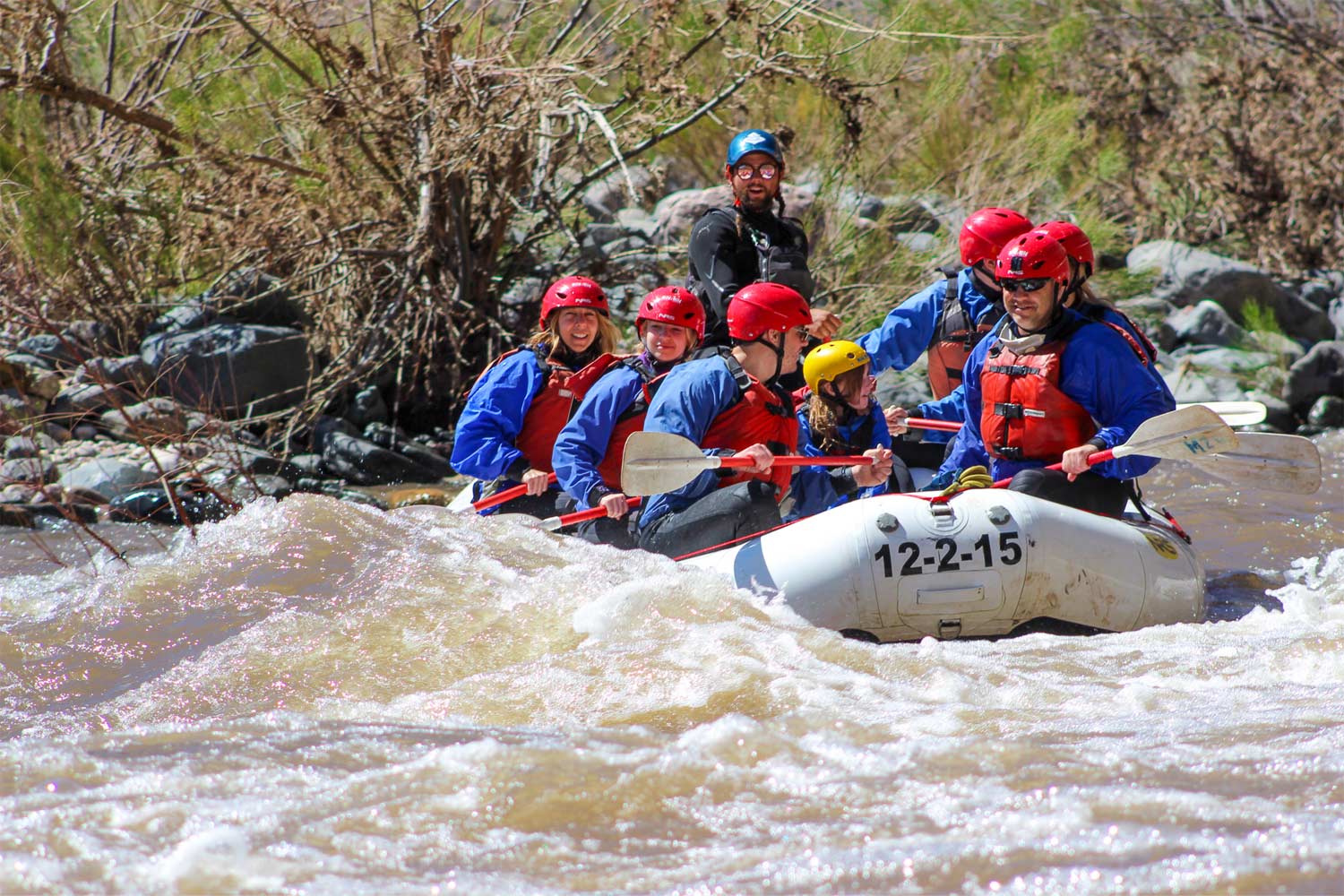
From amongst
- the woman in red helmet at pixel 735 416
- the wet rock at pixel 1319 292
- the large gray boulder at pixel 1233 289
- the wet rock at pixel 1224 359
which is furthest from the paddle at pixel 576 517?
the wet rock at pixel 1319 292

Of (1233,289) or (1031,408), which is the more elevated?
(1031,408)

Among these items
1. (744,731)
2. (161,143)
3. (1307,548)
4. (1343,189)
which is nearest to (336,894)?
(744,731)

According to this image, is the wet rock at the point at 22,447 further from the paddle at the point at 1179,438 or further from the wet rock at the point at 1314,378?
the wet rock at the point at 1314,378

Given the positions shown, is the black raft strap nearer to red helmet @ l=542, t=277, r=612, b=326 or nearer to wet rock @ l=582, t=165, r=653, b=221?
red helmet @ l=542, t=277, r=612, b=326

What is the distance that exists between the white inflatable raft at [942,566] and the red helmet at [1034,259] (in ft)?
2.64

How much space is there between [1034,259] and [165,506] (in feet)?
16.5

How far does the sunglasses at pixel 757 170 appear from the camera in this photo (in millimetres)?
6312

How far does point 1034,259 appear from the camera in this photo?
200 inches

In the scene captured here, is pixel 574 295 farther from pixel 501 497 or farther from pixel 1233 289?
pixel 1233 289

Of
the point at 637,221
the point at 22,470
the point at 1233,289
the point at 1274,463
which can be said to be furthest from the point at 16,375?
the point at 1233,289

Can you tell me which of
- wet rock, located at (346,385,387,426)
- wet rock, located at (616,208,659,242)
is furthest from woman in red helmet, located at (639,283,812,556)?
wet rock, located at (616,208,659,242)

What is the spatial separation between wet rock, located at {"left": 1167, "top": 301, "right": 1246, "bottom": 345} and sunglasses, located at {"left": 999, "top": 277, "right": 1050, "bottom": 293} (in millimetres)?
6863

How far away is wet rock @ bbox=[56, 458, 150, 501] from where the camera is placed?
26.3 feet

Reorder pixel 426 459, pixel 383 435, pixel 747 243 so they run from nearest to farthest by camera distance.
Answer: pixel 747 243, pixel 426 459, pixel 383 435
